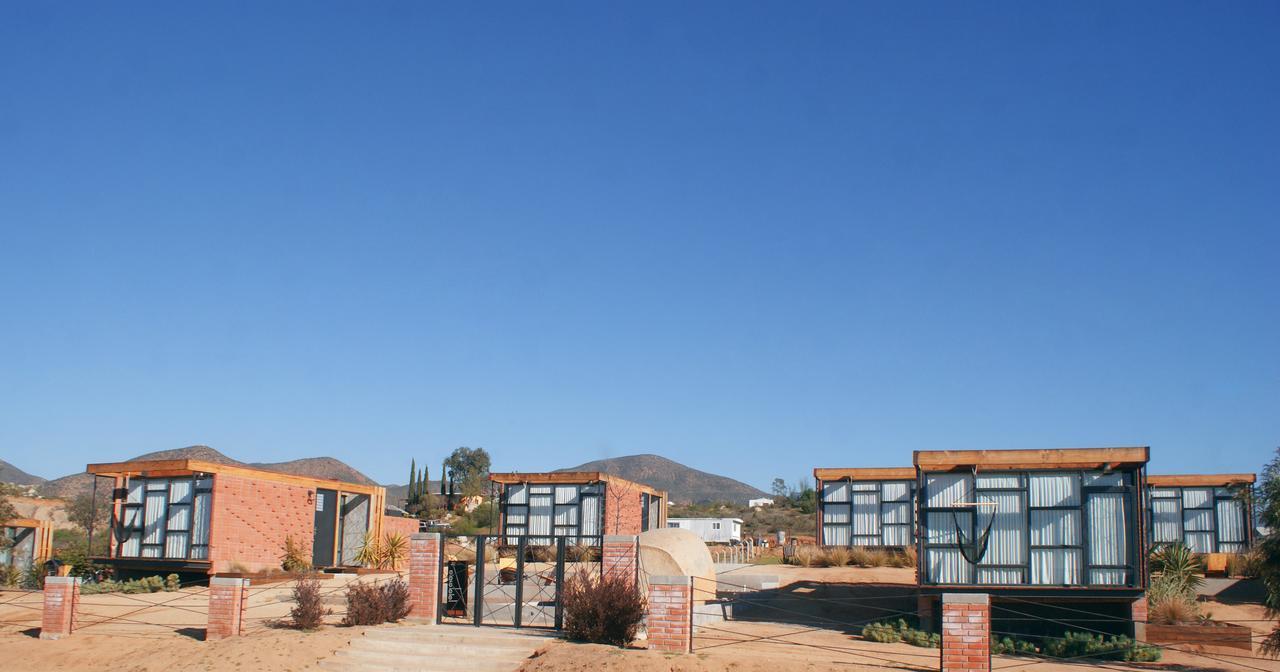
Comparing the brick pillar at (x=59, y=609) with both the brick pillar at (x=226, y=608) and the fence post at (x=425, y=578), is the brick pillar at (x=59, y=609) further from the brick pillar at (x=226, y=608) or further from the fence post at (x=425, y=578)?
the fence post at (x=425, y=578)

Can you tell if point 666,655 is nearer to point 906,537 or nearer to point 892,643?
point 892,643

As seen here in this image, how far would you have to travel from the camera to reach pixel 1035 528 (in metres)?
22.0

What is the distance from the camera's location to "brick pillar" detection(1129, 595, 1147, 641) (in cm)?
2094

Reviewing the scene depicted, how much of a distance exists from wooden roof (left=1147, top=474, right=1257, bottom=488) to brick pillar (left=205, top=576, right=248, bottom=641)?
27758 millimetres

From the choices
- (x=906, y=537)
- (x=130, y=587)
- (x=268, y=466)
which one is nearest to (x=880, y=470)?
(x=906, y=537)

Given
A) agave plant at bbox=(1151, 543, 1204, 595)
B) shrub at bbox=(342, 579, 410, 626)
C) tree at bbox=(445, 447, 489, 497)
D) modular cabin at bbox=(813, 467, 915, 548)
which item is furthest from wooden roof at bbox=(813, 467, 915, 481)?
tree at bbox=(445, 447, 489, 497)

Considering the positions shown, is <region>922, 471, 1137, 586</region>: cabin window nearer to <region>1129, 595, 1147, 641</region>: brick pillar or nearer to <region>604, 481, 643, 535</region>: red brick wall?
<region>1129, 595, 1147, 641</region>: brick pillar

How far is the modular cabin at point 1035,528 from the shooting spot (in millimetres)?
21359

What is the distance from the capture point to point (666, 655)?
1800 centimetres

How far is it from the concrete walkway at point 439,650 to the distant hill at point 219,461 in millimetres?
95917

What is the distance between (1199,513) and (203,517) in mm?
30654

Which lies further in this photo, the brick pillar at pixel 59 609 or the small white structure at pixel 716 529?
the small white structure at pixel 716 529

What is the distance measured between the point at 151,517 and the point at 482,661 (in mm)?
17372

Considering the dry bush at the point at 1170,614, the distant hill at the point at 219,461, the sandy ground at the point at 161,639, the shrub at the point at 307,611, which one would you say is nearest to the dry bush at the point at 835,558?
the dry bush at the point at 1170,614
